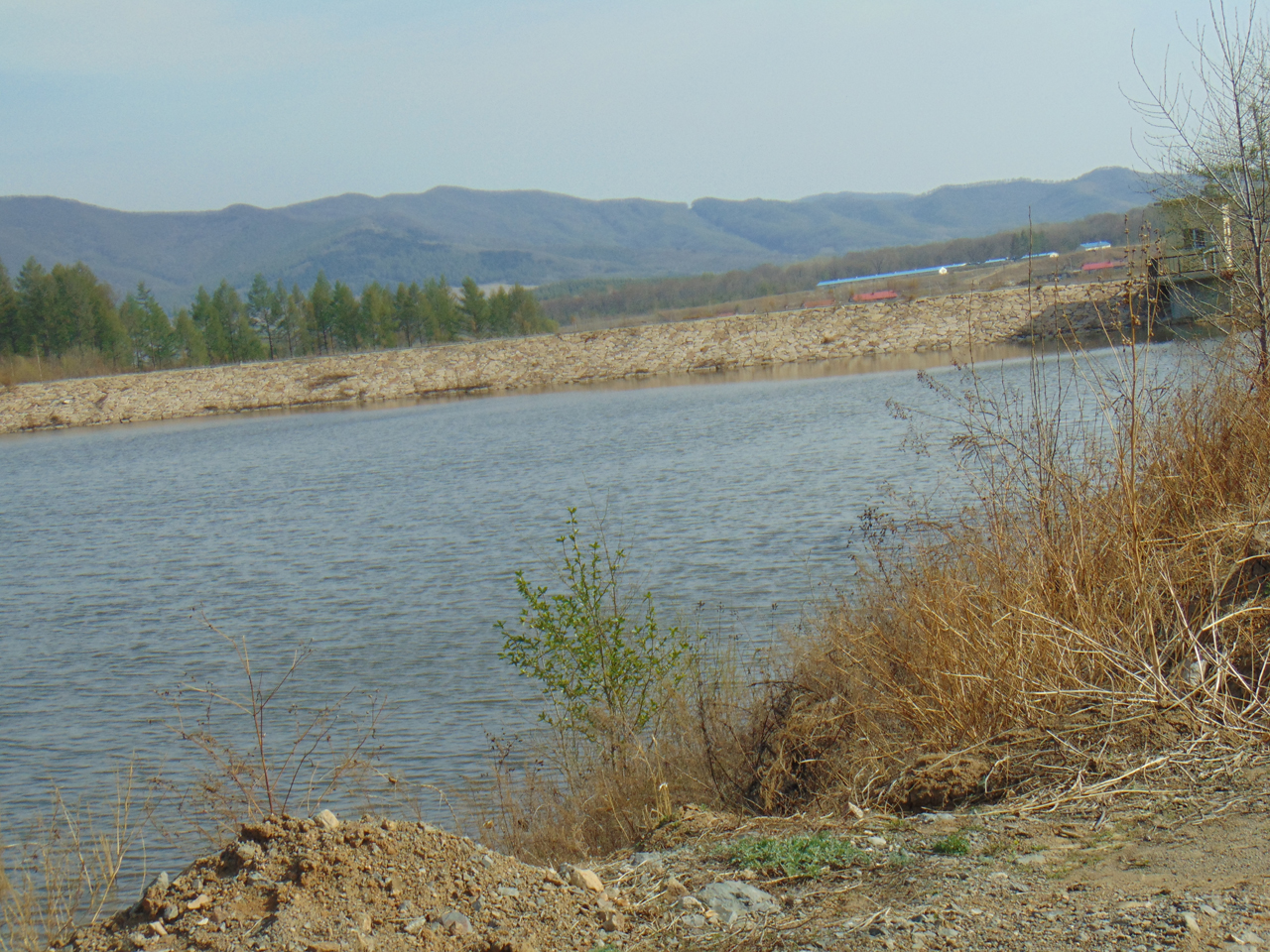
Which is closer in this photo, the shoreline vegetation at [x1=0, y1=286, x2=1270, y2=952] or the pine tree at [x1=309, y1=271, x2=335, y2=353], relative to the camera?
the shoreline vegetation at [x1=0, y1=286, x2=1270, y2=952]

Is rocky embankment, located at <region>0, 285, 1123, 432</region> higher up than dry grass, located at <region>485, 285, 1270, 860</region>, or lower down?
higher up

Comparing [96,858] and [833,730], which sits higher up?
[833,730]

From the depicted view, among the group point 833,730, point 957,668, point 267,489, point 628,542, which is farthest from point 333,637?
point 267,489

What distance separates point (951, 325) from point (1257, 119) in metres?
55.9

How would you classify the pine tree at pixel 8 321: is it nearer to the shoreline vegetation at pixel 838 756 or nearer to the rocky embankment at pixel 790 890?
the shoreline vegetation at pixel 838 756

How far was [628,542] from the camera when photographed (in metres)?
16.5

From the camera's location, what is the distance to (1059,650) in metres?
5.76

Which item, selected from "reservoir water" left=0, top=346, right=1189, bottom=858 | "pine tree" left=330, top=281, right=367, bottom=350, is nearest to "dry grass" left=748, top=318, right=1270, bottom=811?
"reservoir water" left=0, top=346, right=1189, bottom=858

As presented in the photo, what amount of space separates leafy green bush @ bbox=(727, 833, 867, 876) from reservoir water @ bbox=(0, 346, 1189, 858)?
188 inches

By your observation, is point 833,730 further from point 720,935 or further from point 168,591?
point 168,591

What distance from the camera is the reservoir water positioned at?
36.7 ft

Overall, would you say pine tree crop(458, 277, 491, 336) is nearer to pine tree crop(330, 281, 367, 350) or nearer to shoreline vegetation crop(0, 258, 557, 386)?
shoreline vegetation crop(0, 258, 557, 386)

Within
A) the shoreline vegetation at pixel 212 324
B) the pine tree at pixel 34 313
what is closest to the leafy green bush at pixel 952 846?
the shoreline vegetation at pixel 212 324

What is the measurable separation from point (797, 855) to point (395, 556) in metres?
14.8
